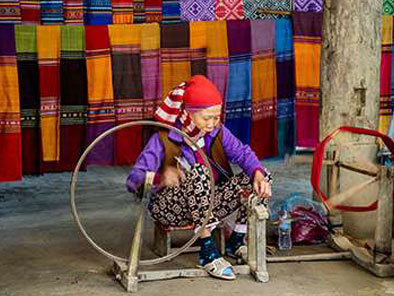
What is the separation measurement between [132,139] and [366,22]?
1.69 metres

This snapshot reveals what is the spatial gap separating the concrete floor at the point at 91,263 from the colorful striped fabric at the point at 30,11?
1.33 meters

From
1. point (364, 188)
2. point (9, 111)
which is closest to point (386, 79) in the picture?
point (364, 188)

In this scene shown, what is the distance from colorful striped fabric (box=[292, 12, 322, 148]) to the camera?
500 centimetres

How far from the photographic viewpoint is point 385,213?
361 cm

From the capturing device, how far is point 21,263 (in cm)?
390

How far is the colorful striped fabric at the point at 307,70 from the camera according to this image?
16.4 ft

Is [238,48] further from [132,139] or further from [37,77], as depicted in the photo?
[37,77]

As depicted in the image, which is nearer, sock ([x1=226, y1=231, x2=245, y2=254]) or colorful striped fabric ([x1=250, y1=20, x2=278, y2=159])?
sock ([x1=226, y1=231, x2=245, y2=254])

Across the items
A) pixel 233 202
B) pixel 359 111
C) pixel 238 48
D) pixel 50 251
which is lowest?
pixel 50 251

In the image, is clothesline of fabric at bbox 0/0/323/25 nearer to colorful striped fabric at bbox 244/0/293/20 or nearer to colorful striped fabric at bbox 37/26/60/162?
colorful striped fabric at bbox 244/0/293/20

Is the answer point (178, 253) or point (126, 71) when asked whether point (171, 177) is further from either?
point (126, 71)

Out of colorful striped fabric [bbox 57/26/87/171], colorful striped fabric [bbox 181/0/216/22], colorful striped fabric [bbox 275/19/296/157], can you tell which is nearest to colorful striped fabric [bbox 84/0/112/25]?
colorful striped fabric [bbox 57/26/87/171]

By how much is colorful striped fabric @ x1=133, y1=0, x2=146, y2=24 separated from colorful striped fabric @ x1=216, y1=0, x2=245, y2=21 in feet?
1.70

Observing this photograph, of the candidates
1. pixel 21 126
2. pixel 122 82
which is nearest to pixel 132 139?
pixel 122 82
